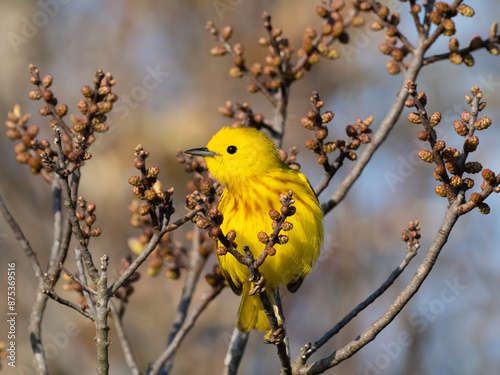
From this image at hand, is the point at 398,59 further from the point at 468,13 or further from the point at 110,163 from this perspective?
the point at 110,163

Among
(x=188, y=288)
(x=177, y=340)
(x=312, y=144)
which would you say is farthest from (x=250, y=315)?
(x=312, y=144)

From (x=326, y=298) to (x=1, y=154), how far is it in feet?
14.7

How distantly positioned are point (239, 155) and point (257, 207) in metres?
0.52

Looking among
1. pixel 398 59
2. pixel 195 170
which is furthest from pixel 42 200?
pixel 398 59

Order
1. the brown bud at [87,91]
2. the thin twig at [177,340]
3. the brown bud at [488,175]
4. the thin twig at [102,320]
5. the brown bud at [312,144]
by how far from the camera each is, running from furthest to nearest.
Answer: the brown bud at [312,144]
the thin twig at [177,340]
the brown bud at [87,91]
the thin twig at [102,320]
the brown bud at [488,175]

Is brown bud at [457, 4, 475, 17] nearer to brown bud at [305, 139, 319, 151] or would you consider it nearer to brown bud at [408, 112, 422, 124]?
brown bud at [305, 139, 319, 151]

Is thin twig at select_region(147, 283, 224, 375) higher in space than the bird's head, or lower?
lower

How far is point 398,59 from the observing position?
4.31 metres

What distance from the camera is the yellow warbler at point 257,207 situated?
4.09 metres

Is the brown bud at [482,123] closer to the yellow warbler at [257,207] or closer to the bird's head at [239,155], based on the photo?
the yellow warbler at [257,207]

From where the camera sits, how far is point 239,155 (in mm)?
4477

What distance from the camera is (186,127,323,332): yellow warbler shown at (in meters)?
4.09

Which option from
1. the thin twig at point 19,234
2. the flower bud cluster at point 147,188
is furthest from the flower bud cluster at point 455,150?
the thin twig at point 19,234

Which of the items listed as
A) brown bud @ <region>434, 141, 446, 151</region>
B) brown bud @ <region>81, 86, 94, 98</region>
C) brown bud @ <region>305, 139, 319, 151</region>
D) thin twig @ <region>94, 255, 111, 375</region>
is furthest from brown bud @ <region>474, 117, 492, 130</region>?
brown bud @ <region>81, 86, 94, 98</region>
